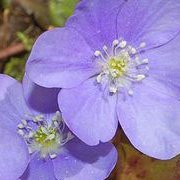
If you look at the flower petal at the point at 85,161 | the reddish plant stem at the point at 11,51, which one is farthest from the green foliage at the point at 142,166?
the reddish plant stem at the point at 11,51

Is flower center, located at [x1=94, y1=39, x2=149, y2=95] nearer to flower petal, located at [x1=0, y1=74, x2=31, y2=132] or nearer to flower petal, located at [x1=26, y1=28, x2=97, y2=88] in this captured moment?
flower petal, located at [x1=26, y1=28, x2=97, y2=88]

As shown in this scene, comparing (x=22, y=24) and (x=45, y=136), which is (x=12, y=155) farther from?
(x=22, y=24)

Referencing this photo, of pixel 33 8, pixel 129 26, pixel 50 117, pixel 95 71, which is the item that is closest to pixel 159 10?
pixel 129 26

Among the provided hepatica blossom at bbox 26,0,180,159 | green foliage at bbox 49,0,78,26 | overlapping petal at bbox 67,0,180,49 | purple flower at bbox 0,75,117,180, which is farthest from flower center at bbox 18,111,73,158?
green foliage at bbox 49,0,78,26

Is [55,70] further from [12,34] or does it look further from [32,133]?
[12,34]

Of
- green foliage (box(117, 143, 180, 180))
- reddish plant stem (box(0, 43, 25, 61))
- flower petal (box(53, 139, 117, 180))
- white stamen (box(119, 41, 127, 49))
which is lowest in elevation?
green foliage (box(117, 143, 180, 180))

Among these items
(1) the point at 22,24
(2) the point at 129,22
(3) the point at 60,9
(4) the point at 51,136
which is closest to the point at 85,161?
(4) the point at 51,136
